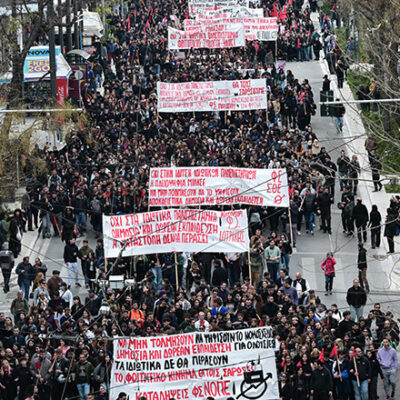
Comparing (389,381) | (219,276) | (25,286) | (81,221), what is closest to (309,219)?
(219,276)

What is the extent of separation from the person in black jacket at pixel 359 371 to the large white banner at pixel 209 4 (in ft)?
104

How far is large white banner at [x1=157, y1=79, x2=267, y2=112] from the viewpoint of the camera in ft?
130

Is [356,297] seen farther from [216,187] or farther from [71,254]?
[71,254]

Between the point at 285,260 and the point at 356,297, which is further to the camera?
the point at 285,260

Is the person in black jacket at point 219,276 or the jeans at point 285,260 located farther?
the jeans at point 285,260

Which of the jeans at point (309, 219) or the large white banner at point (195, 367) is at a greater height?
the jeans at point (309, 219)

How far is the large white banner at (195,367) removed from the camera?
22312 mm

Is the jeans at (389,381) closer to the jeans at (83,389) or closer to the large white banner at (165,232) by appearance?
the jeans at (83,389)

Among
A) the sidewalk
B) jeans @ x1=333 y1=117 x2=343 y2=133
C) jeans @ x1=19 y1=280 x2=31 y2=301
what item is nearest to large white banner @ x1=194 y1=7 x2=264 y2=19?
the sidewalk

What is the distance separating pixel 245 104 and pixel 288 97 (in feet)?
7.06

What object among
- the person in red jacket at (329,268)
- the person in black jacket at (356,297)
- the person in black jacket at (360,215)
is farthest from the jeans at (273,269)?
the person in black jacket at (360,215)

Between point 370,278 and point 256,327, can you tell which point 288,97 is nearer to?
point 370,278

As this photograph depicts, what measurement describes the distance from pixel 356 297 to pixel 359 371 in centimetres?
381

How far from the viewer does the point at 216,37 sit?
48094mm
